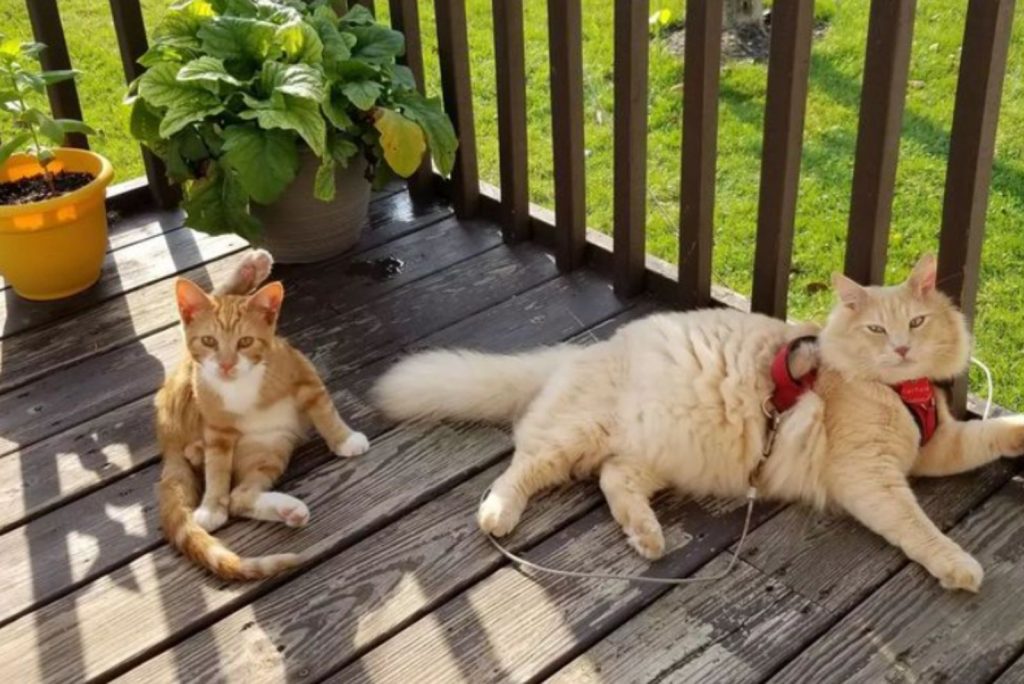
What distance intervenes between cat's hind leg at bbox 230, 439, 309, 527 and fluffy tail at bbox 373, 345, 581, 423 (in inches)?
Result: 11.5

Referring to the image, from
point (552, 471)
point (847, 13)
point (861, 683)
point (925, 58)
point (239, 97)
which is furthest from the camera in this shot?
point (847, 13)

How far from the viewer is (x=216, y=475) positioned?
2.49 meters

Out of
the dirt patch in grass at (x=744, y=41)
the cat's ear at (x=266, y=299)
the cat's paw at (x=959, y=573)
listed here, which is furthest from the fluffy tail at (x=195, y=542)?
the dirt patch in grass at (x=744, y=41)

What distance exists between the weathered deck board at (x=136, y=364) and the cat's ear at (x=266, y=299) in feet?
1.93

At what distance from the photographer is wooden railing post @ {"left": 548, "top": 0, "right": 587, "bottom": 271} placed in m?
3.02

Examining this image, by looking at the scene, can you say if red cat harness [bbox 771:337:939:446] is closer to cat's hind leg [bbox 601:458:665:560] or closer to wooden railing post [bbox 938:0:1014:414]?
wooden railing post [bbox 938:0:1014:414]

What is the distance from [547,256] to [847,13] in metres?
2.28

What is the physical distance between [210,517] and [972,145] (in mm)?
1735

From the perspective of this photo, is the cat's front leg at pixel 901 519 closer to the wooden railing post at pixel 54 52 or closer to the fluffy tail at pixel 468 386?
the fluffy tail at pixel 468 386

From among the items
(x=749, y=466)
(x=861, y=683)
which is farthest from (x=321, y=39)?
(x=861, y=683)

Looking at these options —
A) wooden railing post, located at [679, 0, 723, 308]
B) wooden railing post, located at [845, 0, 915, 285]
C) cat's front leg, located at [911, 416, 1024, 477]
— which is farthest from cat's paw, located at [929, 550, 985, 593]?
wooden railing post, located at [679, 0, 723, 308]

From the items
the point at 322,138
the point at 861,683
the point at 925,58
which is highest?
the point at 322,138

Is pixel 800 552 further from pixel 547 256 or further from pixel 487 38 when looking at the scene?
pixel 487 38

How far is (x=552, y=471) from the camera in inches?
98.5
